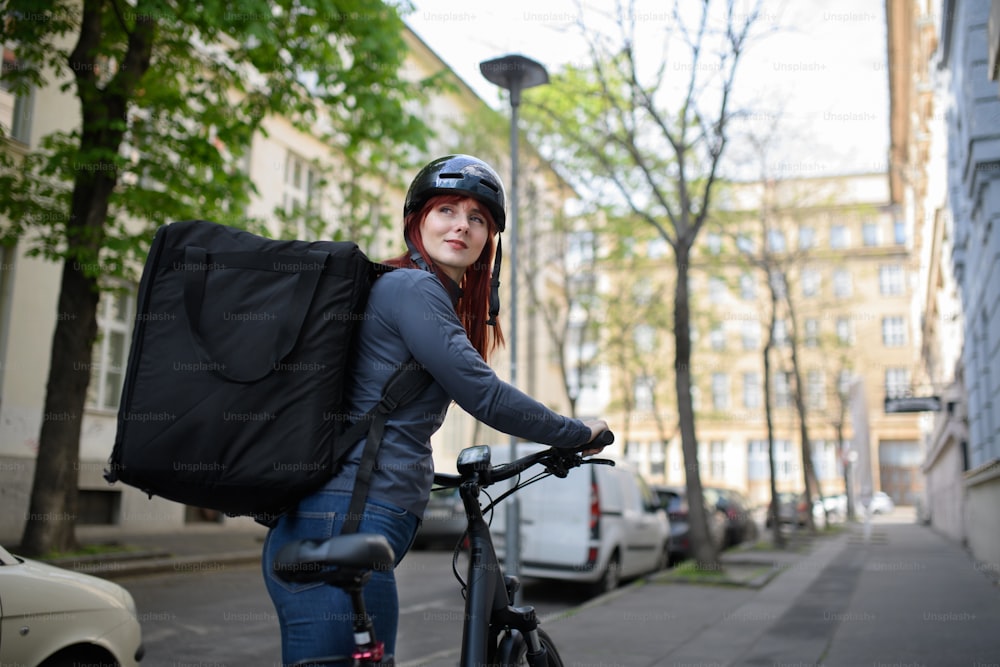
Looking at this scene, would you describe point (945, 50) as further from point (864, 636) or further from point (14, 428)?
point (14, 428)

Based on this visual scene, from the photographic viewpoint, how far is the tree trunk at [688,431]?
13.2m

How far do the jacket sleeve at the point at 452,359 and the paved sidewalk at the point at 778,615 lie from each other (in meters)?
4.84

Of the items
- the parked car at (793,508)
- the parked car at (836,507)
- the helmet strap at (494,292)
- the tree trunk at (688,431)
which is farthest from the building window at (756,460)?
the helmet strap at (494,292)

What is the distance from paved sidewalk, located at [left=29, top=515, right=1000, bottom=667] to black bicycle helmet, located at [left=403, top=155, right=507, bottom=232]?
190 inches

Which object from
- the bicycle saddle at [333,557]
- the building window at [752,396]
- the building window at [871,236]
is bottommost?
the bicycle saddle at [333,557]

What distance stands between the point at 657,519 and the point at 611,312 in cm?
1706

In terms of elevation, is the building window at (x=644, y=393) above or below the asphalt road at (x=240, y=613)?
above

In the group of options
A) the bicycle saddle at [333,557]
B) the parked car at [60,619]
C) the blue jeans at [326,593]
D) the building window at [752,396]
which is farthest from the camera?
the building window at [752,396]

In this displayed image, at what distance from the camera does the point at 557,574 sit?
11.4 metres

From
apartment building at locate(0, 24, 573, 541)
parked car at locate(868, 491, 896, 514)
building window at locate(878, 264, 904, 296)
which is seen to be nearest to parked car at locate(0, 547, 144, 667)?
apartment building at locate(0, 24, 573, 541)

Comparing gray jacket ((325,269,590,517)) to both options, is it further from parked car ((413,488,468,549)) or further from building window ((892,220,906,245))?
building window ((892,220,906,245))

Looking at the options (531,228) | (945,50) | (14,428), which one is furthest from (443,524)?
(945,50)

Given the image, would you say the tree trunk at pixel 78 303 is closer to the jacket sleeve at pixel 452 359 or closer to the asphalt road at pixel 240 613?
the asphalt road at pixel 240 613

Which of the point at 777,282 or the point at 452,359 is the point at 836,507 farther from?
the point at 452,359
